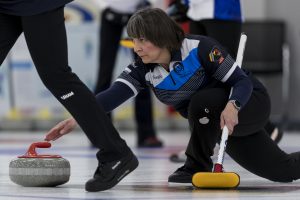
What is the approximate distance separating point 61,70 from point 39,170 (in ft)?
1.35

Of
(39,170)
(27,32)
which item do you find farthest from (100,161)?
(27,32)

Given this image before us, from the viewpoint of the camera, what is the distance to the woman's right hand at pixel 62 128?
2961 mm

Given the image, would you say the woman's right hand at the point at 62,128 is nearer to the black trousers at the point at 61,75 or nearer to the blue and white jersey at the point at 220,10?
the black trousers at the point at 61,75

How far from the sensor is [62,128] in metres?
2.98

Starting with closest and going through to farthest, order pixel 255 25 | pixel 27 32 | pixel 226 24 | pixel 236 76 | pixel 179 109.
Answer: pixel 27 32 → pixel 236 76 → pixel 179 109 → pixel 226 24 → pixel 255 25

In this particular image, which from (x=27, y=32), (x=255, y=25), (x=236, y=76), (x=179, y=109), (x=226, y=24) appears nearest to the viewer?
(x=27, y=32)

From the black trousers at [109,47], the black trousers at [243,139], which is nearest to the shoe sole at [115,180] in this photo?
the black trousers at [243,139]

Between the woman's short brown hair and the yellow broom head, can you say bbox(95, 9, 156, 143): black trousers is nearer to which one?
the woman's short brown hair

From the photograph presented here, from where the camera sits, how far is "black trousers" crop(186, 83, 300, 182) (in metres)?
3.09

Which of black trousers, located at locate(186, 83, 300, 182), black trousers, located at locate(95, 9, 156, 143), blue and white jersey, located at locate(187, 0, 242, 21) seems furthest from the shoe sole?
black trousers, located at locate(95, 9, 156, 143)

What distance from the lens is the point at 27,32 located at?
2822 millimetres

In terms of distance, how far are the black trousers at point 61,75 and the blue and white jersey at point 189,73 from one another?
261mm

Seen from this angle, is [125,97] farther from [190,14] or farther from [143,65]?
[190,14]

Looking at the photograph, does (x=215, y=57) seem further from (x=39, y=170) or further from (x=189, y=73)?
Result: (x=39, y=170)
